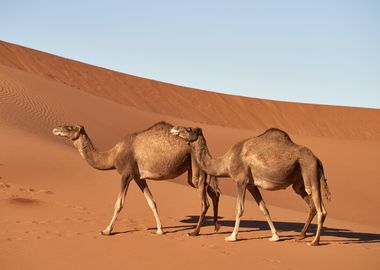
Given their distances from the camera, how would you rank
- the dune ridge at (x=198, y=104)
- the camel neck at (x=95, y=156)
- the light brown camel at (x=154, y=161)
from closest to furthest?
the light brown camel at (x=154, y=161)
the camel neck at (x=95, y=156)
the dune ridge at (x=198, y=104)

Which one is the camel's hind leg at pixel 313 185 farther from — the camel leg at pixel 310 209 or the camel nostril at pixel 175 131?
the camel nostril at pixel 175 131

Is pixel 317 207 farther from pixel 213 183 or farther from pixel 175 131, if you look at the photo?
pixel 175 131

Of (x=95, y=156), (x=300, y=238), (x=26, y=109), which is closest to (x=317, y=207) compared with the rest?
(x=300, y=238)

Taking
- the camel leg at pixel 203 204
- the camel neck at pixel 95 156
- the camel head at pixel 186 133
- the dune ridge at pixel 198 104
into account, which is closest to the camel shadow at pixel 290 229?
the camel leg at pixel 203 204

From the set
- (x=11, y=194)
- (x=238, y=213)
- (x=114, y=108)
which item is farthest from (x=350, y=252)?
(x=114, y=108)

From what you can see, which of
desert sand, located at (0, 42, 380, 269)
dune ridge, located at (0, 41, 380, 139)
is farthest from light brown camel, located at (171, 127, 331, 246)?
dune ridge, located at (0, 41, 380, 139)

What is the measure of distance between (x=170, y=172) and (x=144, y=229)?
4.46 ft

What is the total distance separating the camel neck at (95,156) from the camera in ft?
37.3

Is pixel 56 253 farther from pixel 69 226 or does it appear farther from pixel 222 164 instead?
pixel 222 164

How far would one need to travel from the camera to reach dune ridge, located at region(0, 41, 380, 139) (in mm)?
69250

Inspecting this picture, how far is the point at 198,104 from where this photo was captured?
8350 centimetres

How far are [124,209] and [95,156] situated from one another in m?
2.37

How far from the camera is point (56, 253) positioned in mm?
8414

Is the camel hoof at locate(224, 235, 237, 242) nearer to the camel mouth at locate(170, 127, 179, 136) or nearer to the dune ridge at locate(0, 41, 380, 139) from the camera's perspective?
the camel mouth at locate(170, 127, 179, 136)
